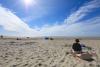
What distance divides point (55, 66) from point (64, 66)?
0.49m

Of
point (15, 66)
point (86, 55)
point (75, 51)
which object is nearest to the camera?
point (15, 66)

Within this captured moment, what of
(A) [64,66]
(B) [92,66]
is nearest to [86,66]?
(B) [92,66]

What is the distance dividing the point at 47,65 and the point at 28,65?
103cm

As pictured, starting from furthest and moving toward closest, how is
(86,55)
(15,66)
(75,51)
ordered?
(75,51), (86,55), (15,66)

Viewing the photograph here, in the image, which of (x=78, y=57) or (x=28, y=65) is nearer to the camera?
(x=28, y=65)

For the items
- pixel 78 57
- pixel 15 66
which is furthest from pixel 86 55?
pixel 15 66

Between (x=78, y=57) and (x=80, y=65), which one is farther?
(x=78, y=57)

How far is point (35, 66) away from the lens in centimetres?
767

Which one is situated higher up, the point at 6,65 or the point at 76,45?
the point at 76,45

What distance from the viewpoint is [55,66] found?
7.73 metres

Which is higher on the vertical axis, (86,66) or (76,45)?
(76,45)

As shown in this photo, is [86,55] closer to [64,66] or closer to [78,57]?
[78,57]

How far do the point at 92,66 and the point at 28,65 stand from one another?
11.5ft

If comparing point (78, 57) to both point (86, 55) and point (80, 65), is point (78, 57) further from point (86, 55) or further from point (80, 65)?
point (80, 65)
